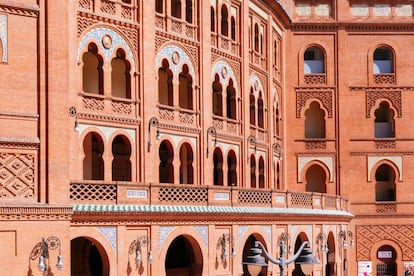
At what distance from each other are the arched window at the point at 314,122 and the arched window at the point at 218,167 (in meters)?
10.8

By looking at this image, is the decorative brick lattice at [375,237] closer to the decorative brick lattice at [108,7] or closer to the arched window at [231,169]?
the arched window at [231,169]

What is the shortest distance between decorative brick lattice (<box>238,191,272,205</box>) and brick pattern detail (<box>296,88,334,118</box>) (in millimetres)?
13533

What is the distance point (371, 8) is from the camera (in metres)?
47.0

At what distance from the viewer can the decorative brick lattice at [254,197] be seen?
31625mm

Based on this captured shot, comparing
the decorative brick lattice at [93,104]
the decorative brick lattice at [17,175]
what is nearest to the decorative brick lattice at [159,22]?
the decorative brick lattice at [93,104]

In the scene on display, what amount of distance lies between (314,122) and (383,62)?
454 centimetres

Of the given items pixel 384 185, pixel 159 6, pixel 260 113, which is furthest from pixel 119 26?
pixel 384 185

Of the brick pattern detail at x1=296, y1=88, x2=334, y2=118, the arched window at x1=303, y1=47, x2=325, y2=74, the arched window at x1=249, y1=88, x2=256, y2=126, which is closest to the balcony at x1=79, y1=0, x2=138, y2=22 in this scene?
the arched window at x1=249, y1=88, x2=256, y2=126

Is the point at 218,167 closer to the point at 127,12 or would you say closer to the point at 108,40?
the point at 127,12

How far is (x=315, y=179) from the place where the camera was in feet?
154

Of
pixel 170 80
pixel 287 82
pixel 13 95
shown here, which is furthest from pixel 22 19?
pixel 287 82

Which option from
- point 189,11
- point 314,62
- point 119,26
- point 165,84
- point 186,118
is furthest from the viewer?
point 314,62

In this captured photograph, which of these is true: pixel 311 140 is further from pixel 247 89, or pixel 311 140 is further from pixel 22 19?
pixel 22 19

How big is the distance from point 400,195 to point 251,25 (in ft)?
40.4
